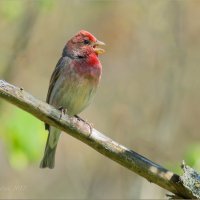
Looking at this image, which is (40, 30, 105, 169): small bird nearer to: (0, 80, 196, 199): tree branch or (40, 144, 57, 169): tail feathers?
(40, 144, 57, 169): tail feathers

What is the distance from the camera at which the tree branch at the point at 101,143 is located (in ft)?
17.4

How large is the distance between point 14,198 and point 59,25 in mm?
3152

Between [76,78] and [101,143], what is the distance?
6.65 feet

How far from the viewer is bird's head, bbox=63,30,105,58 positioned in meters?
7.68

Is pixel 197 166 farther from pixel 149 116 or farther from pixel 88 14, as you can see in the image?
pixel 88 14

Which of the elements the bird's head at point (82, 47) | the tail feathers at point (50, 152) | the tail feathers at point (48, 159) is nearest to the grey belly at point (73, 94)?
the bird's head at point (82, 47)

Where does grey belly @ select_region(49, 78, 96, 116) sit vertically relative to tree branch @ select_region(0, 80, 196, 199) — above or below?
above

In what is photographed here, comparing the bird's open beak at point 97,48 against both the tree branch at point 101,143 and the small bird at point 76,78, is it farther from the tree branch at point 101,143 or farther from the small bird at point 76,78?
the tree branch at point 101,143

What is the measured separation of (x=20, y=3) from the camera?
27.9ft

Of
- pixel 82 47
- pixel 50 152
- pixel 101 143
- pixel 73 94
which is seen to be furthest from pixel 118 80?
pixel 101 143

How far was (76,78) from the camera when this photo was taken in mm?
7375

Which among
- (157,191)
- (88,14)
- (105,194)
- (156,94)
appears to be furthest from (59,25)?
(157,191)

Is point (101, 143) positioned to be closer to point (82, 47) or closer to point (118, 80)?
point (82, 47)

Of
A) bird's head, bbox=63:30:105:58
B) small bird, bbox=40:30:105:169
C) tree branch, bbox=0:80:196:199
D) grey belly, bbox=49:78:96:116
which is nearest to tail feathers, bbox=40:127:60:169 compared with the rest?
small bird, bbox=40:30:105:169
